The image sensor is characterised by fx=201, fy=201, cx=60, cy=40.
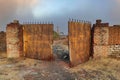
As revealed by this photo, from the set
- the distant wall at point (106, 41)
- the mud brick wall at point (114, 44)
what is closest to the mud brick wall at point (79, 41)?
the distant wall at point (106, 41)

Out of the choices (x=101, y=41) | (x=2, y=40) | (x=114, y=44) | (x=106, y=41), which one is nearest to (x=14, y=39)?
(x=2, y=40)

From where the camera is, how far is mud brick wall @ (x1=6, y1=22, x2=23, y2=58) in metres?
15.0

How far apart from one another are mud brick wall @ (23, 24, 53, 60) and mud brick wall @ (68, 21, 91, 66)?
2.03 metres

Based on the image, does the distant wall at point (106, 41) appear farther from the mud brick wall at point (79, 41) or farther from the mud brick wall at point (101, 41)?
the mud brick wall at point (79, 41)

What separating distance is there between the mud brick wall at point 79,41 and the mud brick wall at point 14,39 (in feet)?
13.7

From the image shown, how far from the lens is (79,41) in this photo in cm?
1388

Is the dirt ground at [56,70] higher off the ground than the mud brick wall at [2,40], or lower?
lower

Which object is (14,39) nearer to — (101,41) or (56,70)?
(56,70)

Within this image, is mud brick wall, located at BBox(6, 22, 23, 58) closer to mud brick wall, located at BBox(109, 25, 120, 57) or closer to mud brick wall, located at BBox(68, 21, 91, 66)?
mud brick wall, located at BBox(68, 21, 91, 66)

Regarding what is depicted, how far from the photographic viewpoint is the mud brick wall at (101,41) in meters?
14.2

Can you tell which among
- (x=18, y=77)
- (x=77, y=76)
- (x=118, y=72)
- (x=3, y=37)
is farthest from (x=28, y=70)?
(x=3, y=37)

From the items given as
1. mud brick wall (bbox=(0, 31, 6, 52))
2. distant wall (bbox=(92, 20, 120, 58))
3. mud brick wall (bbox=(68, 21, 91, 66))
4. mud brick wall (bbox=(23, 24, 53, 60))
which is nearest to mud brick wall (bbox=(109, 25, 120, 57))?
distant wall (bbox=(92, 20, 120, 58))

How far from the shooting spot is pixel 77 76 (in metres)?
10.5

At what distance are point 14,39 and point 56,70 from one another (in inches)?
198
